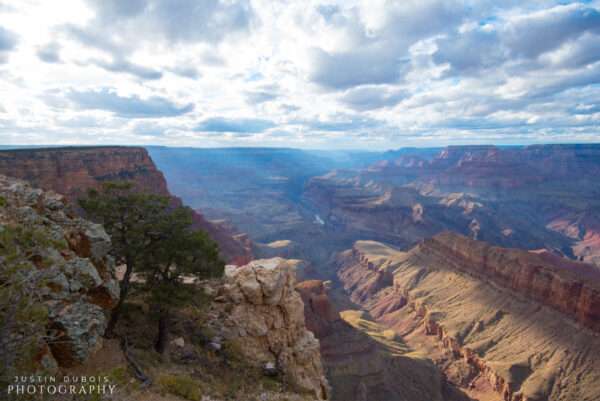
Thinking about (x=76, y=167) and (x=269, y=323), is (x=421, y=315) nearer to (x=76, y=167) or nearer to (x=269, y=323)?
(x=269, y=323)

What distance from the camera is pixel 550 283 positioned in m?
60.4

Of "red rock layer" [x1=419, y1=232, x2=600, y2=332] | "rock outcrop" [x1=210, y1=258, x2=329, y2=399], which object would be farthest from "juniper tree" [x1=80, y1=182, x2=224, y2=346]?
"red rock layer" [x1=419, y1=232, x2=600, y2=332]

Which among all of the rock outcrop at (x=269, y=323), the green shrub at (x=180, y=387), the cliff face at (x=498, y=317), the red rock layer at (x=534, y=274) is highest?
the green shrub at (x=180, y=387)

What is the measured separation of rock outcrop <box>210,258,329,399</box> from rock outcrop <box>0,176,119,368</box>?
8794 mm

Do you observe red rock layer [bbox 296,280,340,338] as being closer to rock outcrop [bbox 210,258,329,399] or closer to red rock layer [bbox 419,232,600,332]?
rock outcrop [bbox 210,258,329,399]

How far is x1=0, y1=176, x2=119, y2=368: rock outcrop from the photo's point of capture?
1064 centimetres

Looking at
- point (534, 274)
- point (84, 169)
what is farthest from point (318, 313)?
point (84, 169)

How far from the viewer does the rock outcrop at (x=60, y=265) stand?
10641mm

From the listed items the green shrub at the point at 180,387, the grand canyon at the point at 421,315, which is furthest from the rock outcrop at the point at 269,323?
the green shrub at the point at 180,387

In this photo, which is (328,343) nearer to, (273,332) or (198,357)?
(273,332)

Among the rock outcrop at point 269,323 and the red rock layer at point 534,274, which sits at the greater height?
the rock outcrop at point 269,323

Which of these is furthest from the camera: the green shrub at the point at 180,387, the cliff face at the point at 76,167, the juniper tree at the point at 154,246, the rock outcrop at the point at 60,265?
the cliff face at the point at 76,167

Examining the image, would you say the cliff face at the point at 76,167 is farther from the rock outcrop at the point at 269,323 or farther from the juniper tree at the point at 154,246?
the juniper tree at the point at 154,246

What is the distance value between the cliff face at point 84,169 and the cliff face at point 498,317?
42540 millimetres
